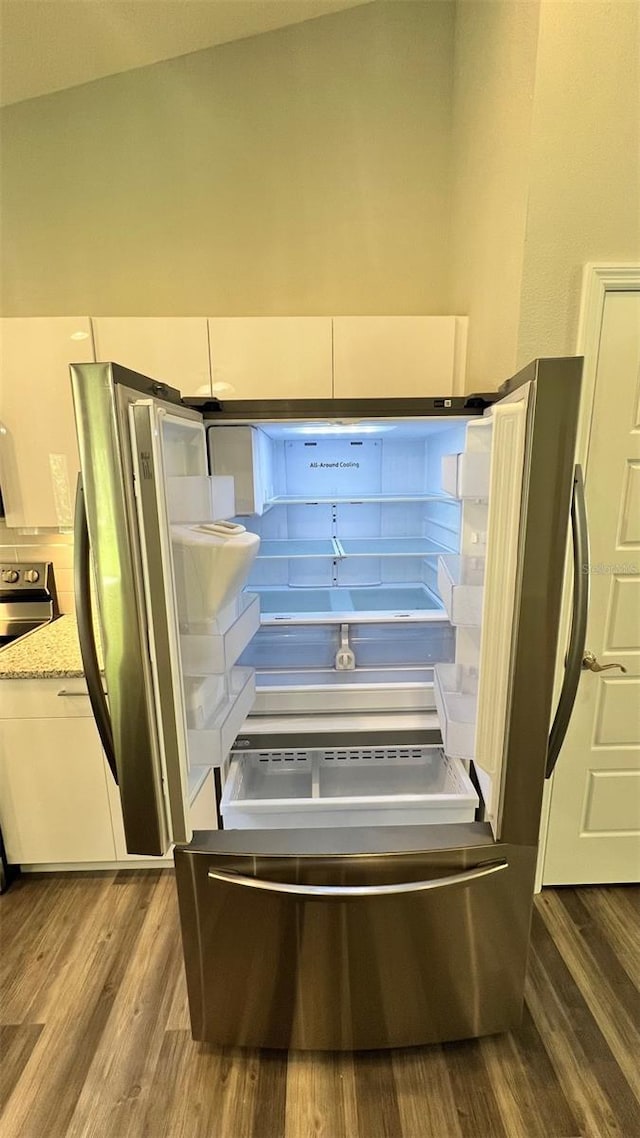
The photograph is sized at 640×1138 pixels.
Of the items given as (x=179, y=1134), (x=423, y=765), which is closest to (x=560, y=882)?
(x=423, y=765)

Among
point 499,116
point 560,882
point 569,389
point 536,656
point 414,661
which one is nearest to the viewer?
point 569,389

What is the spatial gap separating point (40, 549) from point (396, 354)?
165 cm

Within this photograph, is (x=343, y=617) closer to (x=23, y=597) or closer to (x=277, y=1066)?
(x=277, y=1066)

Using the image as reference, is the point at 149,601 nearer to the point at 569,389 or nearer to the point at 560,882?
the point at 569,389

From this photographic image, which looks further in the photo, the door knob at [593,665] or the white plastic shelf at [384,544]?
the white plastic shelf at [384,544]

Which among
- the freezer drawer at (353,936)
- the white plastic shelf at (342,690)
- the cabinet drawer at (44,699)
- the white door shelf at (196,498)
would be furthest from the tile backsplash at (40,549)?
the freezer drawer at (353,936)

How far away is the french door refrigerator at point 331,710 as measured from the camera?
86cm

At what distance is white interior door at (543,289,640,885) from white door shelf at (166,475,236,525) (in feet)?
3.53

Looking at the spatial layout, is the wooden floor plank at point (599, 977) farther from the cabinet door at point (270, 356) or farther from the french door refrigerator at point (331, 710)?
the cabinet door at point (270, 356)

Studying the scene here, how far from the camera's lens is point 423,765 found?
67.7 inches

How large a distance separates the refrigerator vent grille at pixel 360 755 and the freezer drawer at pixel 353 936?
1.73 feet

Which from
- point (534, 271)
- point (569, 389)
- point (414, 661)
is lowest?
point (414, 661)

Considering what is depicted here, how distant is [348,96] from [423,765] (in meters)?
2.45

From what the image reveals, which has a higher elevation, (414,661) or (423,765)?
(414,661)
